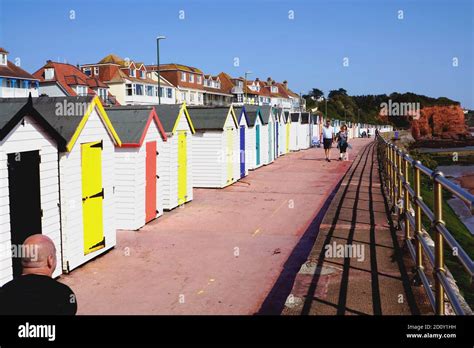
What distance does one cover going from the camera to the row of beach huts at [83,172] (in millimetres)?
7363

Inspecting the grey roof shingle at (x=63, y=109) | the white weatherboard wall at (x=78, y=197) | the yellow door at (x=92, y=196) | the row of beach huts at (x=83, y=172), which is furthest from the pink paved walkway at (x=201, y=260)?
the grey roof shingle at (x=63, y=109)

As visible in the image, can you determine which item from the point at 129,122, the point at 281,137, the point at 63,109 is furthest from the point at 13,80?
the point at 63,109

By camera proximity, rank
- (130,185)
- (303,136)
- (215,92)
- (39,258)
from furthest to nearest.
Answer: (215,92) → (303,136) → (130,185) → (39,258)

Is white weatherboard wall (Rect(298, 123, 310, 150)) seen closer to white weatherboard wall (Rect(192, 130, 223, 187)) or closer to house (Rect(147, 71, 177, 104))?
white weatherboard wall (Rect(192, 130, 223, 187))

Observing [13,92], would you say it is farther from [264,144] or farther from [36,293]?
[36,293]

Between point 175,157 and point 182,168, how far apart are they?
760 mm

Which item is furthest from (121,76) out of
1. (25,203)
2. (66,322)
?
(66,322)

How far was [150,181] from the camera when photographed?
12711 mm

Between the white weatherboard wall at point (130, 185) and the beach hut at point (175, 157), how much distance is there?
5.04 feet

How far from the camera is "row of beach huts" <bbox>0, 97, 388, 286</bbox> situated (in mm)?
7363

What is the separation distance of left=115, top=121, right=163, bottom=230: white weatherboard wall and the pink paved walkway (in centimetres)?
37

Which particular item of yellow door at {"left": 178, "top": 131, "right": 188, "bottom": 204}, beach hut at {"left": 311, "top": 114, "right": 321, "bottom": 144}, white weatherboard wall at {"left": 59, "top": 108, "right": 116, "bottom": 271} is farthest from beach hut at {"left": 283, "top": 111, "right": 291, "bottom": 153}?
white weatherboard wall at {"left": 59, "top": 108, "right": 116, "bottom": 271}

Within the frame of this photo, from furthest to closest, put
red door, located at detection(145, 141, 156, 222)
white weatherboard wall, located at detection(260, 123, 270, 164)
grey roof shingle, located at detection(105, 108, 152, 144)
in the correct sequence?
white weatherboard wall, located at detection(260, 123, 270, 164), red door, located at detection(145, 141, 156, 222), grey roof shingle, located at detection(105, 108, 152, 144)

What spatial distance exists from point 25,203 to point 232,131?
1312 cm
